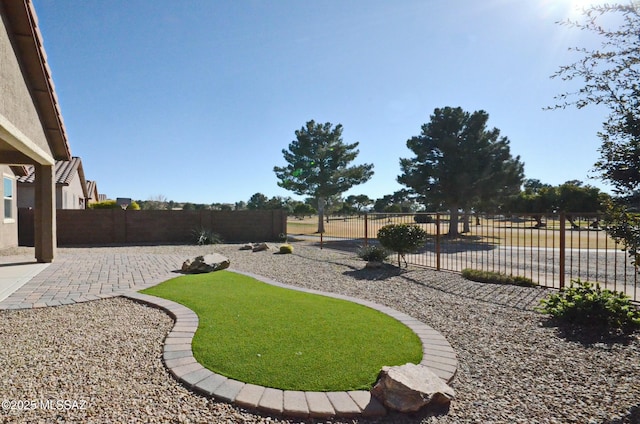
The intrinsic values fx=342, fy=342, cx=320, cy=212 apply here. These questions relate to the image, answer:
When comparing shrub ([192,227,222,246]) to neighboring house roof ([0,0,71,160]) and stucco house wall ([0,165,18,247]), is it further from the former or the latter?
neighboring house roof ([0,0,71,160])

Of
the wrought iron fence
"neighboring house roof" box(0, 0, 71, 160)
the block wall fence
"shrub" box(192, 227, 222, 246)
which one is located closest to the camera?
"neighboring house roof" box(0, 0, 71, 160)

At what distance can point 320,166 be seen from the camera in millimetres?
27484

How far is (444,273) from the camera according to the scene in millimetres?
8258

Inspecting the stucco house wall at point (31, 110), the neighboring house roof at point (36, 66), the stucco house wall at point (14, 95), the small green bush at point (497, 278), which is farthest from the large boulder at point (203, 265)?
the small green bush at point (497, 278)

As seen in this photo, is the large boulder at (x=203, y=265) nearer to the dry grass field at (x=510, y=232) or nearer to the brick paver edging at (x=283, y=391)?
the brick paver edging at (x=283, y=391)

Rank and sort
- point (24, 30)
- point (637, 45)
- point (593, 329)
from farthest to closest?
point (24, 30) → point (593, 329) → point (637, 45)

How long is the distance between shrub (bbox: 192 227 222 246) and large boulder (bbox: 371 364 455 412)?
1476cm

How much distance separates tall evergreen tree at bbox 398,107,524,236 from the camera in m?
21.4

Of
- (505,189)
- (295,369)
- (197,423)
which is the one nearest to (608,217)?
(295,369)

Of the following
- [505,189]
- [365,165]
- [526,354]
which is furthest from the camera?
[365,165]

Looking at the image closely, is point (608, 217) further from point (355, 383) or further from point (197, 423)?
point (197, 423)

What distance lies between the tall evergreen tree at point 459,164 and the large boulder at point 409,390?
66.2 feet

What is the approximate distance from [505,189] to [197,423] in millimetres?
24795

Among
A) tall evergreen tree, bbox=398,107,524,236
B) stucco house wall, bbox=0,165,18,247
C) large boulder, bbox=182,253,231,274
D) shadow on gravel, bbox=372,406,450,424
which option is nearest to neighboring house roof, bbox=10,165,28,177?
stucco house wall, bbox=0,165,18,247
